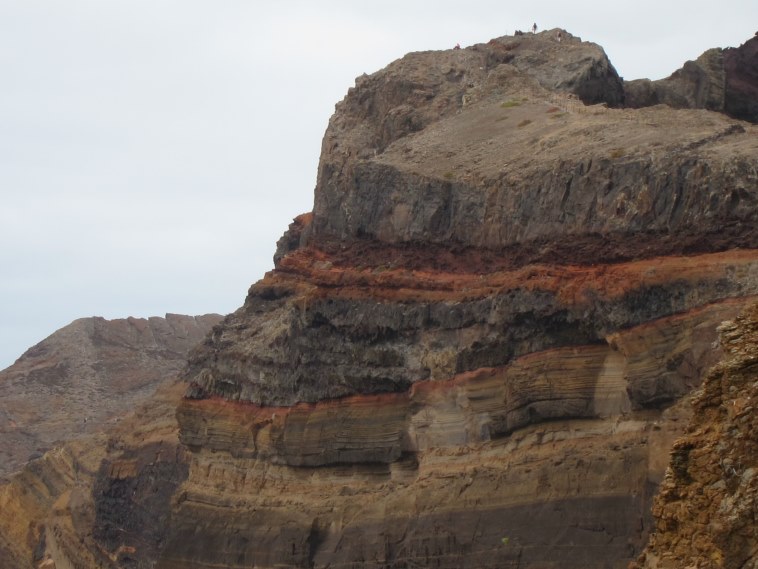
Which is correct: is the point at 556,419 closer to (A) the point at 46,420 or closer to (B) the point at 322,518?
(B) the point at 322,518

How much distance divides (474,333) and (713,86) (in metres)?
20.5

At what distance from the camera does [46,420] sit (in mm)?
84812

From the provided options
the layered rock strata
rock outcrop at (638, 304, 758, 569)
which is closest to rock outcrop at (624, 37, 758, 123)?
the layered rock strata

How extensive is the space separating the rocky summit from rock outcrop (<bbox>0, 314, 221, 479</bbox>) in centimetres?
2528

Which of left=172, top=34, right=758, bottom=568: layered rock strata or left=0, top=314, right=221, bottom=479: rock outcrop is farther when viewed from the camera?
left=0, top=314, right=221, bottom=479: rock outcrop

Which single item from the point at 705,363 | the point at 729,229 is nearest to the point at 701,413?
the point at 705,363

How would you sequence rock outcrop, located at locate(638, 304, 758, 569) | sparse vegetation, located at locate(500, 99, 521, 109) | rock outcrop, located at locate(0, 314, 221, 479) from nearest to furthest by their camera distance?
rock outcrop, located at locate(638, 304, 758, 569)
sparse vegetation, located at locate(500, 99, 521, 109)
rock outcrop, located at locate(0, 314, 221, 479)

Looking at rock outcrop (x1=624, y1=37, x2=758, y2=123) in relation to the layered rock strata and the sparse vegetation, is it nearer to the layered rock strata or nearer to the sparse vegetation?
the layered rock strata

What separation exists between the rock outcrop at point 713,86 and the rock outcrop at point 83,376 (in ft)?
110

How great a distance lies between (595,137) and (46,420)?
47.8 m

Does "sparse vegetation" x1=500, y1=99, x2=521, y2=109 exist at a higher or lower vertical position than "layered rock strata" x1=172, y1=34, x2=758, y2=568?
higher

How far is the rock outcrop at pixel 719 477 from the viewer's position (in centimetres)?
1745

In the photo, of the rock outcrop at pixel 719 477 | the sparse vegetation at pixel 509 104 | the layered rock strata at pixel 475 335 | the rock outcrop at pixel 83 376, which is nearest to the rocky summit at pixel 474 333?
the layered rock strata at pixel 475 335

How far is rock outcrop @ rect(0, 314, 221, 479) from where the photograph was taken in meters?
83.4
